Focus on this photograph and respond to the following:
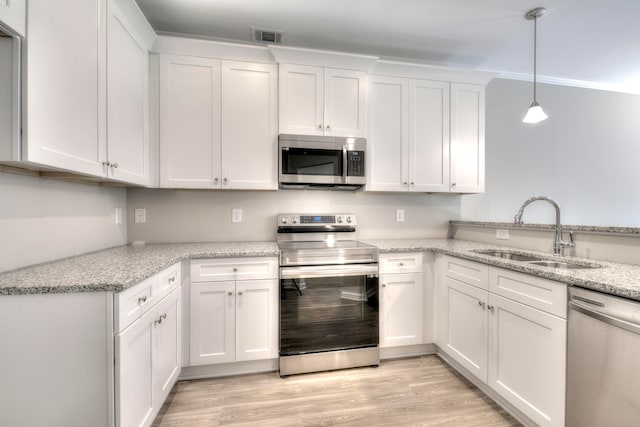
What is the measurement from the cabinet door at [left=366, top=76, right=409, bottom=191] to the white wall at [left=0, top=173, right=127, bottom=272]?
203 centimetres

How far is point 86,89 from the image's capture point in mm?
1333

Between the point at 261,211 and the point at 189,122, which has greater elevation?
the point at 189,122

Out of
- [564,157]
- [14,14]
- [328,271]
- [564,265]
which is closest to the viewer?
[14,14]

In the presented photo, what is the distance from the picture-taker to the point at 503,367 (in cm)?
161

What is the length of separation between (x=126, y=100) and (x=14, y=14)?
79cm

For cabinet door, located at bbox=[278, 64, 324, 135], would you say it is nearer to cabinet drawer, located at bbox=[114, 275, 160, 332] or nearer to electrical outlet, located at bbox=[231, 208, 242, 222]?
electrical outlet, located at bbox=[231, 208, 242, 222]

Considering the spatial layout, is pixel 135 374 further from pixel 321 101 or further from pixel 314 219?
pixel 321 101

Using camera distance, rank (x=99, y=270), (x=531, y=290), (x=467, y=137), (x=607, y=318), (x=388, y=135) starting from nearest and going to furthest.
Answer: (x=607, y=318) → (x=99, y=270) → (x=531, y=290) → (x=388, y=135) → (x=467, y=137)

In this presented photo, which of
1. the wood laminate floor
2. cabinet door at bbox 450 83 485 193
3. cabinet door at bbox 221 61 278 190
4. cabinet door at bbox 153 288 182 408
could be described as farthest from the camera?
cabinet door at bbox 450 83 485 193

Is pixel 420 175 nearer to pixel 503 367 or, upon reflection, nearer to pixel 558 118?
pixel 503 367

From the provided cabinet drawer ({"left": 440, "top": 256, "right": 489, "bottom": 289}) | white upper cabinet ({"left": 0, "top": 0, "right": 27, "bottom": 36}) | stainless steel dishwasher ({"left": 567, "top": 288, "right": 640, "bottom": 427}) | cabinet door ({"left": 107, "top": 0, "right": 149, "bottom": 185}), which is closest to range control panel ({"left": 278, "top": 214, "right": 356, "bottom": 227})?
cabinet drawer ({"left": 440, "top": 256, "right": 489, "bottom": 289})

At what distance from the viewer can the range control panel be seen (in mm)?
2508

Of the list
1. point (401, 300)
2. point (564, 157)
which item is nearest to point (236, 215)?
point (401, 300)

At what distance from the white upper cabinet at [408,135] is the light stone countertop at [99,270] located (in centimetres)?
122
